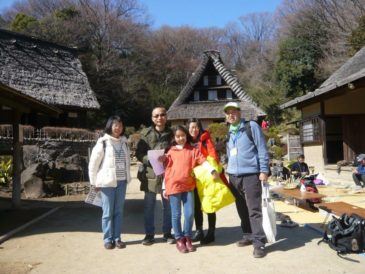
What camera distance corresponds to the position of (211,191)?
4660 millimetres

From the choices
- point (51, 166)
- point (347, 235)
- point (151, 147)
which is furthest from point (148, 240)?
point (51, 166)

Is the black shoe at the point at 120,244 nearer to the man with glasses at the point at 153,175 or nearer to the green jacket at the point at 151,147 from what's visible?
the man with glasses at the point at 153,175

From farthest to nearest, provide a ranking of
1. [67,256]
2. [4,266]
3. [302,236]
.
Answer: [302,236]
[67,256]
[4,266]

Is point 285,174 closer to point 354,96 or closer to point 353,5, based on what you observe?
point 354,96

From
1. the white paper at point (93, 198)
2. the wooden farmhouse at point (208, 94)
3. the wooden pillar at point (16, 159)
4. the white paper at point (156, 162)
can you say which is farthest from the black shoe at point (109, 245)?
the wooden farmhouse at point (208, 94)

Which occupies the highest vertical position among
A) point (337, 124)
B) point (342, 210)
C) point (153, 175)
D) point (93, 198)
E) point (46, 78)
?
point (46, 78)

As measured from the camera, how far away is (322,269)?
383cm

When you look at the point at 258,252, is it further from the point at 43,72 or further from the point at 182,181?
the point at 43,72

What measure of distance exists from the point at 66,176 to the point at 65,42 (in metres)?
22.2

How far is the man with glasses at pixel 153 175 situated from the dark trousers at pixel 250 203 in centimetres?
92

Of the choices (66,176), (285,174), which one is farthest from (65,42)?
(285,174)

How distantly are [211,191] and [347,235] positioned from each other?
5.34ft

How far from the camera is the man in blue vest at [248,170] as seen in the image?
4453mm

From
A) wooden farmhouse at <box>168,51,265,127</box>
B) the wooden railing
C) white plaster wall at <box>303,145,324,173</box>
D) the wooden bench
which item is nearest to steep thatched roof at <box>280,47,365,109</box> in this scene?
white plaster wall at <box>303,145,324,173</box>
